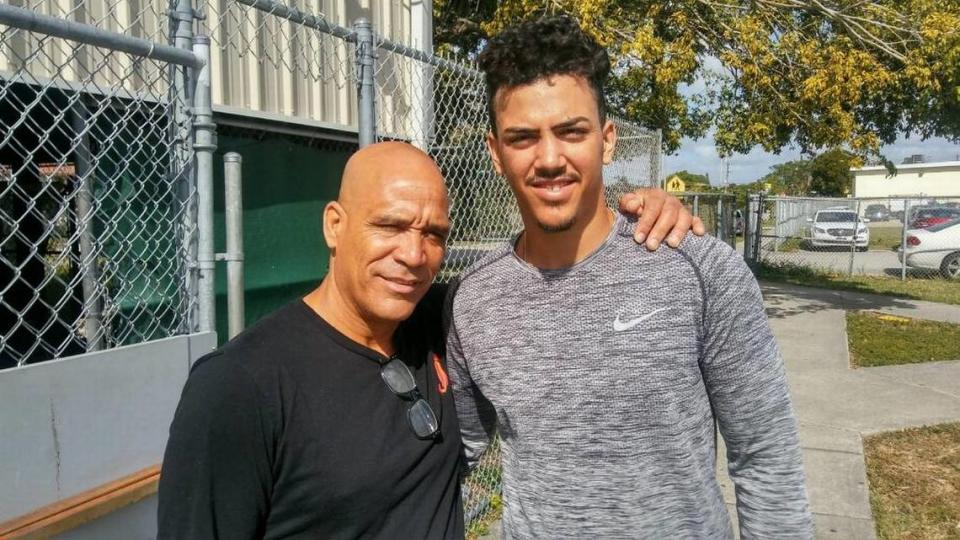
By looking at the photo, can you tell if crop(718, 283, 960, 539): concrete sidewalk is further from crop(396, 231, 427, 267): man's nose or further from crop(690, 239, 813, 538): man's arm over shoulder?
crop(396, 231, 427, 267): man's nose

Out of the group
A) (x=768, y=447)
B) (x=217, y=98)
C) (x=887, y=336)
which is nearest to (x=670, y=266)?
(x=768, y=447)

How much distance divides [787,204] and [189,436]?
64.9ft

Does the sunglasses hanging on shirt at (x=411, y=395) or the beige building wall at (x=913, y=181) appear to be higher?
the beige building wall at (x=913, y=181)

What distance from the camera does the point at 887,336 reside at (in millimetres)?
9586

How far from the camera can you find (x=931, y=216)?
681 inches

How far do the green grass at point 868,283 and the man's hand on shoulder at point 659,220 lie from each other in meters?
13.5

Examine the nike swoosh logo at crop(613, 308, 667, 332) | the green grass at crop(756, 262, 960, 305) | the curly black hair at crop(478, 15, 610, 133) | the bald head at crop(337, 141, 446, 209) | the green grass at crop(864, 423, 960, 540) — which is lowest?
the green grass at crop(864, 423, 960, 540)

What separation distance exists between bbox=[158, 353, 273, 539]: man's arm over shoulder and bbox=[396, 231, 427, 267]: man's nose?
0.44m

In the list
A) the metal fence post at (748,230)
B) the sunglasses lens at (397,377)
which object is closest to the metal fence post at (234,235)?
the sunglasses lens at (397,377)

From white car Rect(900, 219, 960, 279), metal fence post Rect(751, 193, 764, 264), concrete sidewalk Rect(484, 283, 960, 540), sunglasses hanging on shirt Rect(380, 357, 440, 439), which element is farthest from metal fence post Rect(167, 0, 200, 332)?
white car Rect(900, 219, 960, 279)

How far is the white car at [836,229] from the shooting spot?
20.4m

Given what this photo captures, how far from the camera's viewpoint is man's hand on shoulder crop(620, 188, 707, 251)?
5.95 feet

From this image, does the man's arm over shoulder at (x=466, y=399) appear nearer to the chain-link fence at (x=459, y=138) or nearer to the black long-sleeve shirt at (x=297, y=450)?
the black long-sleeve shirt at (x=297, y=450)

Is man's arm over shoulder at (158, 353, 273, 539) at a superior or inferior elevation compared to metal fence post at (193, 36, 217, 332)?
inferior
